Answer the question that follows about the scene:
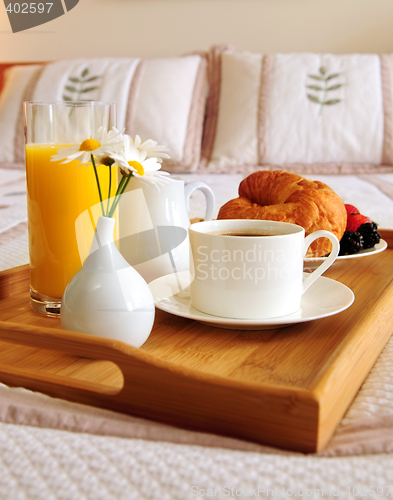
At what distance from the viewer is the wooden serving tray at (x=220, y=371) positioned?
39cm

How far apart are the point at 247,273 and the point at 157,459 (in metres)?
0.23

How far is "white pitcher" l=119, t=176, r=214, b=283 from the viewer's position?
69 cm

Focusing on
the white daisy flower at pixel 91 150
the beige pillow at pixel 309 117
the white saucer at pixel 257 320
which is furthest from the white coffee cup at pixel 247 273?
the beige pillow at pixel 309 117

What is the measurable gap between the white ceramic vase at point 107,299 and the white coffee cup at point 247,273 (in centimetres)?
7

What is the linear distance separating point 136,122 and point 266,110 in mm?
516

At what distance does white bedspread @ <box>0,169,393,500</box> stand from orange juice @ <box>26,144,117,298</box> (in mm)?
197

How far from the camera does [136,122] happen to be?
2062 mm

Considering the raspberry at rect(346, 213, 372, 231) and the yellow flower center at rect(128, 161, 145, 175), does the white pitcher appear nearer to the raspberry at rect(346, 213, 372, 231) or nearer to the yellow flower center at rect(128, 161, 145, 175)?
the yellow flower center at rect(128, 161, 145, 175)

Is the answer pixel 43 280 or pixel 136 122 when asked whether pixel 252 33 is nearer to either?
pixel 136 122

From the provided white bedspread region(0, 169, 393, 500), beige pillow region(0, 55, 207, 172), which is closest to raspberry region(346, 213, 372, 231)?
white bedspread region(0, 169, 393, 500)

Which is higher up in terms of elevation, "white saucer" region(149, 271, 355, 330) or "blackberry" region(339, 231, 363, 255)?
"white saucer" region(149, 271, 355, 330)

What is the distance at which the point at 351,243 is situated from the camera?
2.74 feet

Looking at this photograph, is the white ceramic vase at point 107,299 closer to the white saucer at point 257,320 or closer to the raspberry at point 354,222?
the white saucer at point 257,320

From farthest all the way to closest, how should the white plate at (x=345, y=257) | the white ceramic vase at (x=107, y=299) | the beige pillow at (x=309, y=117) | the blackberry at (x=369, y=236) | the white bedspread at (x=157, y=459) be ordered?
the beige pillow at (x=309, y=117) < the blackberry at (x=369, y=236) < the white plate at (x=345, y=257) < the white ceramic vase at (x=107, y=299) < the white bedspread at (x=157, y=459)
